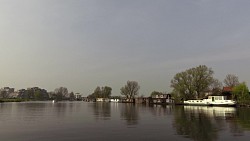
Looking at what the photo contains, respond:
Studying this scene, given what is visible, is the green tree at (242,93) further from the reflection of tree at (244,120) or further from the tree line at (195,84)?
the reflection of tree at (244,120)

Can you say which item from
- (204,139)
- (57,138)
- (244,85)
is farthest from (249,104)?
(57,138)

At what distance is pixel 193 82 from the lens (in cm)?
12644

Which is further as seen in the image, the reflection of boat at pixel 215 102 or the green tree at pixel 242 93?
the green tree at pixel 242 93

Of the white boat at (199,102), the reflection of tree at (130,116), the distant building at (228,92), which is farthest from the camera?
the distant building at (228,92)

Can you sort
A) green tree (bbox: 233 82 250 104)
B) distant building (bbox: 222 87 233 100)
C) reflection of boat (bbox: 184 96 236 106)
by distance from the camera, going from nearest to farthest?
reflection of boat (bbox: 184 96 236 106), green tree (bbox: 233 82 250 104), distant building (bbox: 222 87 233 100)

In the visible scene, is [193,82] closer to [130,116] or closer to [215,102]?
[215,102]

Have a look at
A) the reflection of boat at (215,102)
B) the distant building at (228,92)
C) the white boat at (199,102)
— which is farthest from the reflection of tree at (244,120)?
the distant building at (228,92)

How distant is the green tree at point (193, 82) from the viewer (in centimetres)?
12400

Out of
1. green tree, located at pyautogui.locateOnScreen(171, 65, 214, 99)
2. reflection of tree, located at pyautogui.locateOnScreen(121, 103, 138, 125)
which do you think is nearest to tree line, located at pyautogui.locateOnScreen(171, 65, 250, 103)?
green tree, located at pyautogui.locateOnScreen(171, 65, 214, 99)

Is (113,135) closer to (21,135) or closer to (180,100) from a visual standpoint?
(21,135)

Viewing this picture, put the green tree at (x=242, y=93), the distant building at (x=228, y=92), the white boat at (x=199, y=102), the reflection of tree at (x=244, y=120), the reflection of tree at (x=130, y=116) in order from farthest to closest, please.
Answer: the distant building at (x=228, y=92)
the white boat at (x=199, y=102)
the green tree at (x=242, y=93)
the reflection of tree at (x=130, y=116)
the reflection of tree at (x=244, y=120)

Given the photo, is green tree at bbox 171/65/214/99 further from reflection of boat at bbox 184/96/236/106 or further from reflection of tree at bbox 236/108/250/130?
reflection of tree at bbox 236/108/250/130

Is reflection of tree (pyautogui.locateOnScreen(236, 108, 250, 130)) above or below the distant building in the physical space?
below

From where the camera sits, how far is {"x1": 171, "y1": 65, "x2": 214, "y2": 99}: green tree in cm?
12400
